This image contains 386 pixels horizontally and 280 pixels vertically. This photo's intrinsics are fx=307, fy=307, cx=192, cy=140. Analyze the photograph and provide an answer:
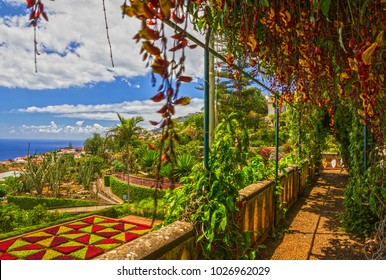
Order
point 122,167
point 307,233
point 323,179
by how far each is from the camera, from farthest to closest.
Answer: point 122,167 < point 323,179 < point 307,233

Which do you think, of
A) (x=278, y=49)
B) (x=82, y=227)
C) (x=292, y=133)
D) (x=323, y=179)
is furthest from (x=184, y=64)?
(x=82, y=227)

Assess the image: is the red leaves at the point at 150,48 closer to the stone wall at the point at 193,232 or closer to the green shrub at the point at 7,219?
the stone wall at the point at 193,232

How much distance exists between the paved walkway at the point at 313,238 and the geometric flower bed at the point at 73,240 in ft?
17.8

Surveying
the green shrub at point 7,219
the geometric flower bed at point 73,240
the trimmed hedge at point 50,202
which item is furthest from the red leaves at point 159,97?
the trimmed hedge at point 50,202

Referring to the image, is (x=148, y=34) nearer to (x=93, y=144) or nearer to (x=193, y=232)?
(x=193, y=232)

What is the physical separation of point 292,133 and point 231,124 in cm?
518

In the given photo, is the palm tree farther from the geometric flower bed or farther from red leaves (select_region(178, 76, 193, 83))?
red leaves (select_region(178, 76, 193, 83))

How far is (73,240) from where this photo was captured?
9.23 meters

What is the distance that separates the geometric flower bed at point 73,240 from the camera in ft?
26.2

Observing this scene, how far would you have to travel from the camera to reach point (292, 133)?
7023mm
